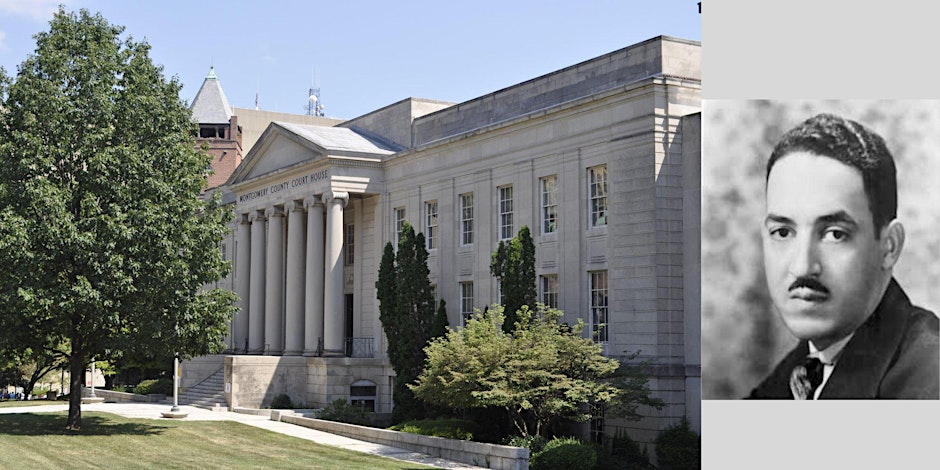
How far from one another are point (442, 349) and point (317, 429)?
9.16 m

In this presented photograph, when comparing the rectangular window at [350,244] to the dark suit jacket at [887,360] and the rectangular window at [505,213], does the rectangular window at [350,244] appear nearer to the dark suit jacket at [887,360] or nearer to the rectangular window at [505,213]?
the rectangular window at [505,213]

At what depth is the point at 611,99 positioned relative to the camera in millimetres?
35500

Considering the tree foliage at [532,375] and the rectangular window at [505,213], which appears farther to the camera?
the rectangular window at [505,213]

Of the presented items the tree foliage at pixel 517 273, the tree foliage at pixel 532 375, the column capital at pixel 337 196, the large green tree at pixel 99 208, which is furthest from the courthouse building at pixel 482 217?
the large green tree at pixel 99 208

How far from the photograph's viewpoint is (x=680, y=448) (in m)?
31.7

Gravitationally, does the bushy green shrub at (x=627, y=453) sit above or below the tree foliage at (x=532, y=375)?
below

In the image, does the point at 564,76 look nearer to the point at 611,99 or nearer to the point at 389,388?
the point at 611,99

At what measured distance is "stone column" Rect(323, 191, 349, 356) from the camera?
4825 centimetres

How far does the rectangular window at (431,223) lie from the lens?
4538 centimetres

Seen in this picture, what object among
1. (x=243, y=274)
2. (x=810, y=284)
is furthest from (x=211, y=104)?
(x=810, y=284)

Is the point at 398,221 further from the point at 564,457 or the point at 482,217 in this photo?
the point at 564,457

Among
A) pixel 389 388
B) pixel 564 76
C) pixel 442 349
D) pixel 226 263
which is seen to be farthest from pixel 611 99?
pixel 389 388

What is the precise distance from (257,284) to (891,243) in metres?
36.3

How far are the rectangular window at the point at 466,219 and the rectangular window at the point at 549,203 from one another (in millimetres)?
4725
